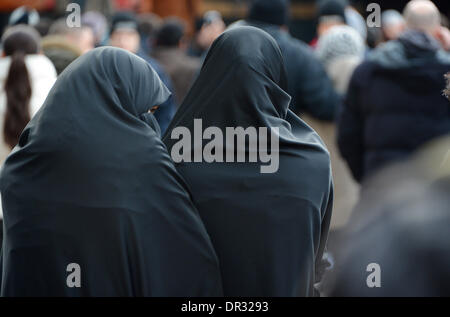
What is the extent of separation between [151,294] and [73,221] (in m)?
0.33

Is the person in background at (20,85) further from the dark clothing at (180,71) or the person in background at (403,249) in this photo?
the person in background at (403,249)

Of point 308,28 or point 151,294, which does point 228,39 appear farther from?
point 308,28

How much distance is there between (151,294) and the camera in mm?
2709

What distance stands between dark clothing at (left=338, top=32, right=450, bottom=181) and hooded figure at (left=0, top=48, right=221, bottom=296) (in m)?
2.33

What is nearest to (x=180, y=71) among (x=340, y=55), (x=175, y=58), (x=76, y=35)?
(x=175, y=58)

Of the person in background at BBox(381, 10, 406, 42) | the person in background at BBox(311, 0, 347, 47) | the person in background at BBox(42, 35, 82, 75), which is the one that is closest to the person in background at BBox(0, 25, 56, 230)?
the person in background at BBox(42, 35, 82, 75)

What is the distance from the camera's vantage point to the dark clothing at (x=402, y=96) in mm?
4746

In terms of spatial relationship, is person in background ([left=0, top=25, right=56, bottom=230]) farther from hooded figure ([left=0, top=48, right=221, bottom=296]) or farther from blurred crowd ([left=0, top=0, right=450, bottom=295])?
hooded figure ([left=0, top=48, right=221, bottom=296])

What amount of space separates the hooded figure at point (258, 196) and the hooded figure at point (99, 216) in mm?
78

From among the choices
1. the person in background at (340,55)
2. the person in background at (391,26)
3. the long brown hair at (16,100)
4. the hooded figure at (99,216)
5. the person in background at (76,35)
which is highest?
the person in background at (391,26)

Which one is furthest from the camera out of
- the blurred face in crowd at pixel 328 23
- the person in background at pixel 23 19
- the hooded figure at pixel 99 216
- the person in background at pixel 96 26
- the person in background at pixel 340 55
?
the blurred face in crowd at pixel 328 23

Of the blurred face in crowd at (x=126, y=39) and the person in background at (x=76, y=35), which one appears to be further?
the blurred face in crowd at (x=126, y=39)

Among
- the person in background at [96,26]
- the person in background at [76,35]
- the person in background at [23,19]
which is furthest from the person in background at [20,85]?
the person in background at [23,19]

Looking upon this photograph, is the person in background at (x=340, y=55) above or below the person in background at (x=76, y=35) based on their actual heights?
below
